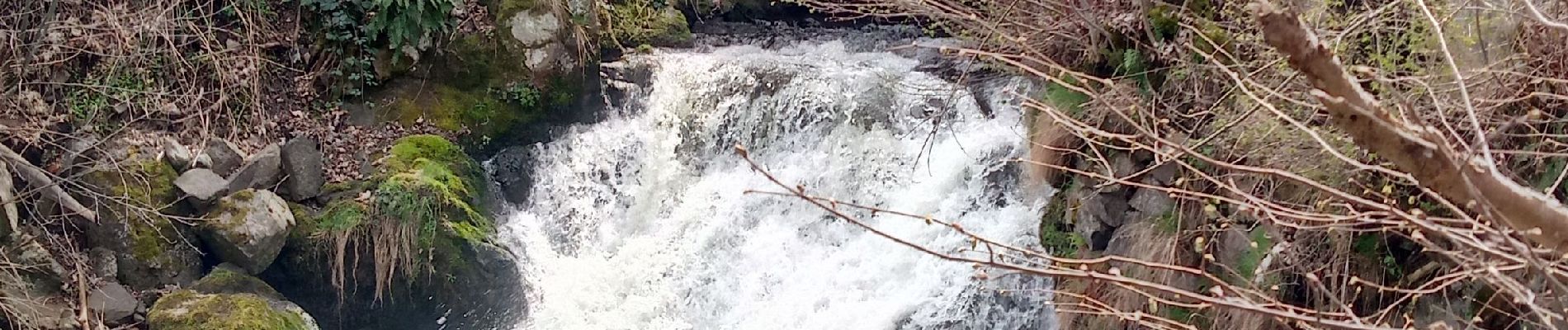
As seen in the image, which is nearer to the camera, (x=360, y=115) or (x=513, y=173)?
(x=360, y=115)

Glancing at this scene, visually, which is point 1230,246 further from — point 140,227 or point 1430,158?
point 140,227

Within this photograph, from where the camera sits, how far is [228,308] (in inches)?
189

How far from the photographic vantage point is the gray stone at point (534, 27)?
6.57 metres

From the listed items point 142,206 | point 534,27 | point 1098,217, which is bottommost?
point 142,206

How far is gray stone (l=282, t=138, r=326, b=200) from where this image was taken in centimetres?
544

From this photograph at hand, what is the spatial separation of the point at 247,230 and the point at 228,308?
46 centimetres

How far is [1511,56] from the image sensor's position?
2.47 metres

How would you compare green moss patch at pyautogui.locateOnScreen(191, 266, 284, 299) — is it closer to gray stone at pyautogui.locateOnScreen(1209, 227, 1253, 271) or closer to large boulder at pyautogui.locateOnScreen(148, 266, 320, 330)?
large boulder at pyautogui.locateOnScreen(148, 266, 320, 330)

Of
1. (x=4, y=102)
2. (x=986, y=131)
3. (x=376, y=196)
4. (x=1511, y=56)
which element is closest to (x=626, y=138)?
(x=376, y=196)

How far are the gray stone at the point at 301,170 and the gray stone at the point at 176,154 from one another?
46 centimetres

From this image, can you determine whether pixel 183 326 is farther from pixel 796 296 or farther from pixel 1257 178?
pixel 1257 178

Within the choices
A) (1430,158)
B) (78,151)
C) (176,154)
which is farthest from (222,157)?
(1430,158)

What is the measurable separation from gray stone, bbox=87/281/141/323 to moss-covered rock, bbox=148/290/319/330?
0.10 meters

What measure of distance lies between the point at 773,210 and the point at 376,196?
224 centimetres
